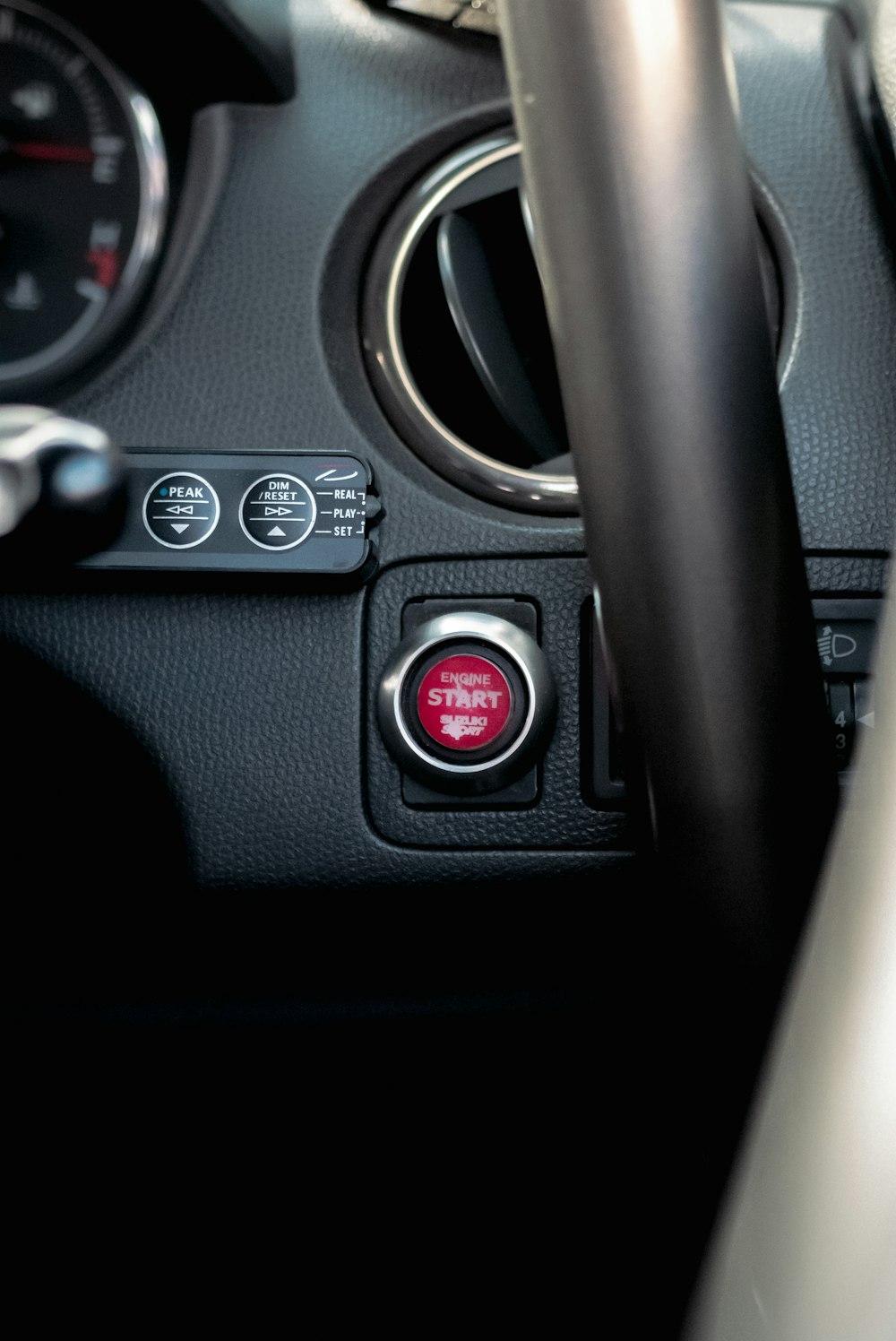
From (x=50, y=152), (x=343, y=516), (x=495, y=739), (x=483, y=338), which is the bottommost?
(x=495, y=739)

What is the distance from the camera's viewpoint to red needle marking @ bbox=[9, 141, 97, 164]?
827 mm

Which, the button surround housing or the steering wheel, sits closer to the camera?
the steering wheel

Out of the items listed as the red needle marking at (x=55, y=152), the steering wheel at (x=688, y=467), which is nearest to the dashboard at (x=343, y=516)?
the red needle marking at (x=55, y=152)

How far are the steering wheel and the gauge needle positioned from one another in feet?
1.54

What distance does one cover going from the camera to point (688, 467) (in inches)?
16.6

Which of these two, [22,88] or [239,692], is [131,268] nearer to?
[22,88]

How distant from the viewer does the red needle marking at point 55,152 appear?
83 cm

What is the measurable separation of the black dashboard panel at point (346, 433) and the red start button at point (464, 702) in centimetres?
4

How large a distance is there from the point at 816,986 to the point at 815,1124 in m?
0.03

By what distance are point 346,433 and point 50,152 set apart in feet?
0.88

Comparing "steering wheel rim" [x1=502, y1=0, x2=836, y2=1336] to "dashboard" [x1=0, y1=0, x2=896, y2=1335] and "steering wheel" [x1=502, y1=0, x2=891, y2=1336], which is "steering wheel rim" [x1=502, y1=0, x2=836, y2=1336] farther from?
"dashboard" [x1=0, y1=0, x2=896, y2=1335]

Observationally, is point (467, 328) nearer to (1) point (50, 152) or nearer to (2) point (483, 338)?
(2) point (483, 338)

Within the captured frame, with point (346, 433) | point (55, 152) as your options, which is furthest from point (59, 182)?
point (346, 433)

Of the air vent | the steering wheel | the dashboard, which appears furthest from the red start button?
the steering wheel
